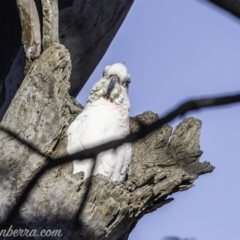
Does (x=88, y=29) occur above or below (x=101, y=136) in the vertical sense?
above

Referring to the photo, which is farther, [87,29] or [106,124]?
[87,29]

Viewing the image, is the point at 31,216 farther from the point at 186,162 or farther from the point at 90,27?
the point at 90,27

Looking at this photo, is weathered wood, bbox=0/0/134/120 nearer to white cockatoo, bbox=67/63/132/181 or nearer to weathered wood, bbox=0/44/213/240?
white cockatoo, bbox=67/63/132/181

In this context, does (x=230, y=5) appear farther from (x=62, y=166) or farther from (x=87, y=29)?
(x=87, y=29)

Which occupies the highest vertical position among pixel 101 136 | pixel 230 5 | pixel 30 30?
pixel 30 30

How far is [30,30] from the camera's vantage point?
2.93 meters

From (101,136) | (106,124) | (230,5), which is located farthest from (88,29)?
(230,5)

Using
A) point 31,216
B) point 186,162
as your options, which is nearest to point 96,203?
point 31,216

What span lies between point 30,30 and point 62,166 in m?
0.77

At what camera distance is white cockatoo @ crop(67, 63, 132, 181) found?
2838mm

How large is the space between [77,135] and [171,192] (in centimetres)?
53

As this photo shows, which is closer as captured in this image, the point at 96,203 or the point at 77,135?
the point at 96,203

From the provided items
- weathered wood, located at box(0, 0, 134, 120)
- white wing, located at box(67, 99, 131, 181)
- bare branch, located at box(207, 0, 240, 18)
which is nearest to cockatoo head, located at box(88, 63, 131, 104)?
white wing, located at box(67, 99, 131, 181)

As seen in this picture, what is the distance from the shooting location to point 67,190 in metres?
2.46
